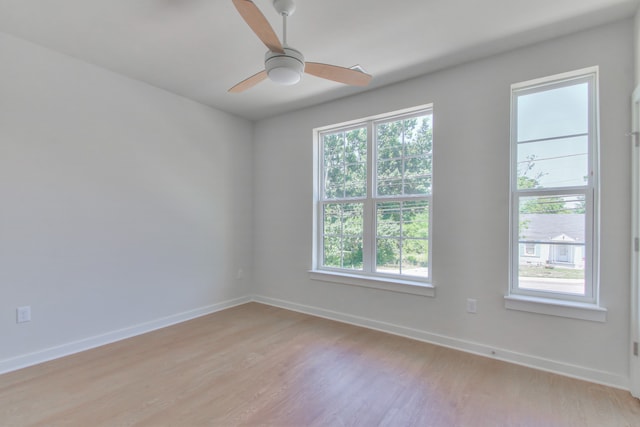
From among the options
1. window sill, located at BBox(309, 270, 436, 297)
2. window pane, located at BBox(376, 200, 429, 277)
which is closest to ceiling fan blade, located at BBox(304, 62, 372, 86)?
window pane, located at BBox(376, 200, 429, 277)

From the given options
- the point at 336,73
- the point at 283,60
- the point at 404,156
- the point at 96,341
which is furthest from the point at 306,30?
the point at 96,341

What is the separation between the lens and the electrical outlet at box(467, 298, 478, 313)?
269 cm

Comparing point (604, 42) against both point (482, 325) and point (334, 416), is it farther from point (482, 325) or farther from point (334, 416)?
point (334, 416)

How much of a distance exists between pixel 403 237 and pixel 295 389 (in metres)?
1.81

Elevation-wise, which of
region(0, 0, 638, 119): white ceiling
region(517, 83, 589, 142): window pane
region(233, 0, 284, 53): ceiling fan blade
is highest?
region(0, 0, 638, 119): white ceiling

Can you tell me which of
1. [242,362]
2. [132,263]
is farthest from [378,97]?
[132,263]

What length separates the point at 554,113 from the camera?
247 centimetres

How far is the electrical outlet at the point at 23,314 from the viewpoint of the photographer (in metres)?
2.41

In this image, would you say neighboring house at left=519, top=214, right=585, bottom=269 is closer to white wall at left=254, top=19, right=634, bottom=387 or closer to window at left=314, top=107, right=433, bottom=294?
white wall at left=254, top=19, right=634, bottom=387

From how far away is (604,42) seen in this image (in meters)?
2.22

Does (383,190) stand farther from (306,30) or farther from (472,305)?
(306,30)

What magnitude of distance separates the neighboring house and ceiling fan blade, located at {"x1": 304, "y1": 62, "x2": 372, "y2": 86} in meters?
1.79

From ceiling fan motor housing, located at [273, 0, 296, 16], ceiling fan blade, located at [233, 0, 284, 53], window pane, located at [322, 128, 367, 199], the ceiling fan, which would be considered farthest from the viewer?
window pane, located at [322, 128, 367, 199]

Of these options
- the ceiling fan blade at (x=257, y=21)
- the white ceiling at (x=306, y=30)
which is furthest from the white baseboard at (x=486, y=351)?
the ceiling fan blade at (x=257, y=21)
